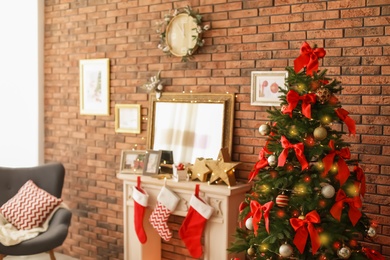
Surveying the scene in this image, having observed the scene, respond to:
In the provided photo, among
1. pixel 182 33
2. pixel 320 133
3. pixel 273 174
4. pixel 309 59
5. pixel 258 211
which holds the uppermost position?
pixel 182 33

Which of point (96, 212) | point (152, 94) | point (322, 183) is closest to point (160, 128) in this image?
point (152, 94)

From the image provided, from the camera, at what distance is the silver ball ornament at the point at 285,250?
287 cm

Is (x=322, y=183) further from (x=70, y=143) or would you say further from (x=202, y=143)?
(x=70, y=143)

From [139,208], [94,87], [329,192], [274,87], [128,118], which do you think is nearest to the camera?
[329,192]

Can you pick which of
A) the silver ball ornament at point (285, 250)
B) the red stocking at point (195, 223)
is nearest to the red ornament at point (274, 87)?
the red stocking at point (195, 223)

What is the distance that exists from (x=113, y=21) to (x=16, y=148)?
179 cm

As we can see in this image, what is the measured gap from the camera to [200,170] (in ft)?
12.7

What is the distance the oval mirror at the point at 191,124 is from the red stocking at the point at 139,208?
391 mm

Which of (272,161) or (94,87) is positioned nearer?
(272,161)

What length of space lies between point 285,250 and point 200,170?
116cm

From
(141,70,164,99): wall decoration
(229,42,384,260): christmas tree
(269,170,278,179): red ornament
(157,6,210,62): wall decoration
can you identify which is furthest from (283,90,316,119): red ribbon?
(141,70,164,99): wall decoration

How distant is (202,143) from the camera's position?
13.4 ft

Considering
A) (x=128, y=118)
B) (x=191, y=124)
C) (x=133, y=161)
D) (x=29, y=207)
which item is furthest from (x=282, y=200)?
(x=29, y=207)

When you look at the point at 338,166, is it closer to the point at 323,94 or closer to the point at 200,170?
the point at 323,94
